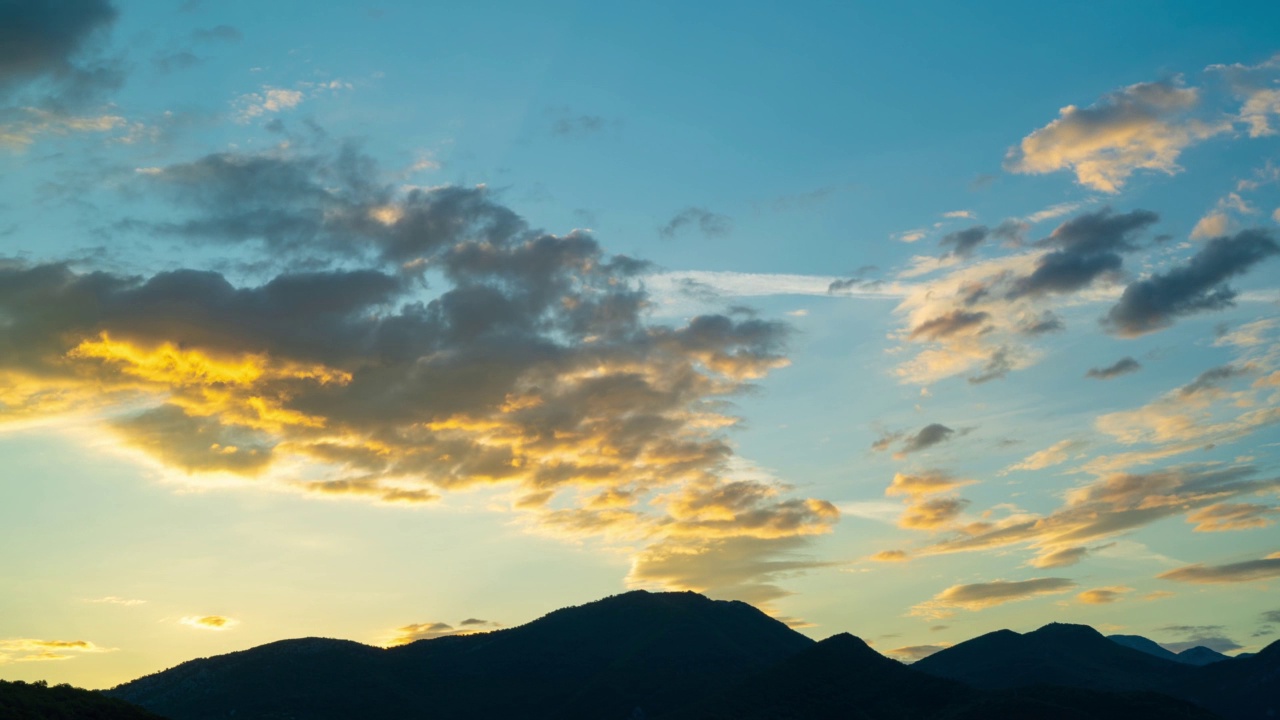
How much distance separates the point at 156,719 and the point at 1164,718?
637ft

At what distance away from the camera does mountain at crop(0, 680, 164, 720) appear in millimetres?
74562

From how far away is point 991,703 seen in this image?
642ft

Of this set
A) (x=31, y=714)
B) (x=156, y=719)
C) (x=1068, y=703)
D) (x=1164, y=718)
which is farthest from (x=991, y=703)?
(x=31, y=714)

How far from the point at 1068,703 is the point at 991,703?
59.0ft

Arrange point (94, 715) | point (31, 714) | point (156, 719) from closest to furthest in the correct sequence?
point (31, 714)
point (94, 715)
point (156, 719)

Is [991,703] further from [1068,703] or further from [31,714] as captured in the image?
[31,714]

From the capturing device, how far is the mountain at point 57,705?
7456cm

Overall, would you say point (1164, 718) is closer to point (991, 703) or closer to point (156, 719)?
point (991, 703)

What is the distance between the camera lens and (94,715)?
262 ft

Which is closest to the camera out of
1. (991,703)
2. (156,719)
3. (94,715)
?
(94,715)

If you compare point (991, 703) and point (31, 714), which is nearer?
point (31, 714)

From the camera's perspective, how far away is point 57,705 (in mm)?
78688

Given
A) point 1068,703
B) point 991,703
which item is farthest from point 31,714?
point 1068,703

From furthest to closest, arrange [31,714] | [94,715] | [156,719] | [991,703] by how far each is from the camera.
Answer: [991,703] → [156,719] → [94,715] → [31,714]
